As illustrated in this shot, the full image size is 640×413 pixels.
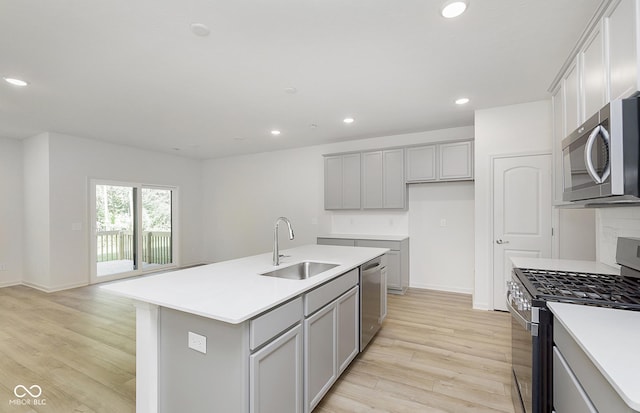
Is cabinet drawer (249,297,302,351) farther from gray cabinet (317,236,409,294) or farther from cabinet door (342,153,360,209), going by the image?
cabinet door (342,153,360,209)

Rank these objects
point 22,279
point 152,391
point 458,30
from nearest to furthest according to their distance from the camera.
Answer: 1. point 152,391
2. point 458,30
3. point 22,279

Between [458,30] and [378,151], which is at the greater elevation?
[458,30]

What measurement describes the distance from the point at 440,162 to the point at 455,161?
0.20m

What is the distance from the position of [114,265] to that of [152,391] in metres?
5.08

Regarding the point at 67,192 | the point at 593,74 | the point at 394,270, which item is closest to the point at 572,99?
the point at 593,74

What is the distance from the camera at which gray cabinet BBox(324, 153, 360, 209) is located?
5.02 m

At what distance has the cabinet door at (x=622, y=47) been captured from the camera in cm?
130

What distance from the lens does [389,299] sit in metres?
4.27

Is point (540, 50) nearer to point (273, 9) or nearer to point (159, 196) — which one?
point (273, 9)

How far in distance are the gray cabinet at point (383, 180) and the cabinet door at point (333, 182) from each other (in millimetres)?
456

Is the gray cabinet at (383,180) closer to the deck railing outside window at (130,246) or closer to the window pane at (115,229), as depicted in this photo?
the deck railing outside window at (130,246)

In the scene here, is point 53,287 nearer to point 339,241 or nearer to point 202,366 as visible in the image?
point 339,241

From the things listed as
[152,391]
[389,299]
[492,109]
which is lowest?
[389,299]

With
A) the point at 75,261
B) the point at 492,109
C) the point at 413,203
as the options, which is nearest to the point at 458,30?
the point at 492,109
